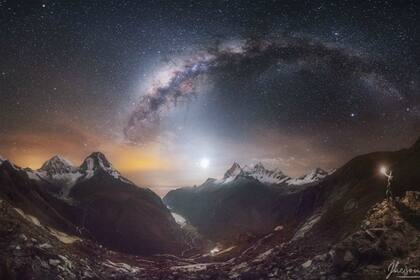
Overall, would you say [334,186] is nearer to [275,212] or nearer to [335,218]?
[335,218]

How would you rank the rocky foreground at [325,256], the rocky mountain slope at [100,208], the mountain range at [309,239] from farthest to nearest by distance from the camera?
1. the rocky mountain slope at [100,208]
2. the mountain range at [309,239]
3. the rocky foreground at [325,256]

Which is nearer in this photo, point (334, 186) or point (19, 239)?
point (19, 239)

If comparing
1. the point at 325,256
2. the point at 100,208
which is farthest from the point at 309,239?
the point at 100,208

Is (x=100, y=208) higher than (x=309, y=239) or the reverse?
higher

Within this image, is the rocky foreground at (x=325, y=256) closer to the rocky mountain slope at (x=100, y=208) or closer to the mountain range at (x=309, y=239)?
the mountain range at (x=309, y=239)

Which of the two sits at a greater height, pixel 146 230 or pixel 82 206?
pixel 82 206

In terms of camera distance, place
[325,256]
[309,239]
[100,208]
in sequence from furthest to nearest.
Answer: [100,208] < [309,239] < [325,256]

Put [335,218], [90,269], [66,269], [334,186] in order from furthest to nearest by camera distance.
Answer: [334,186] → [335,218] → [90,269] → [66,269]

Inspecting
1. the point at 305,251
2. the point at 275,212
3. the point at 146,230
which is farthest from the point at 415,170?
the point at 275,212

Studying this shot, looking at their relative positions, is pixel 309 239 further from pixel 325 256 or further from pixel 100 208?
pixel 100 208

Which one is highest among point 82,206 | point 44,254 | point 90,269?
point 82,206

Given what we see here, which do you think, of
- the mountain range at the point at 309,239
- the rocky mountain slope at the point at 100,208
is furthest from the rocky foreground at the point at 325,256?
the rocky mountain slope at the point at 100,208
